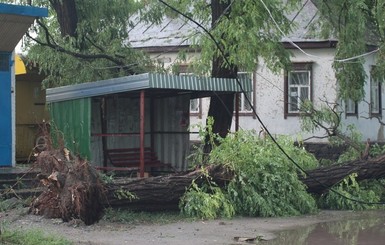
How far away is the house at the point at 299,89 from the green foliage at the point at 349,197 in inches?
325

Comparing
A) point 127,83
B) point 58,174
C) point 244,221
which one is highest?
point 127,83

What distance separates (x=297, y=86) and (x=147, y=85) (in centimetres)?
1107

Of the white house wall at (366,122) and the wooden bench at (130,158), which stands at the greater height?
the white house wall at (366,122)

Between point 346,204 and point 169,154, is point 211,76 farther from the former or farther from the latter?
Answer: point 346,204

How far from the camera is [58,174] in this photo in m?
12.7

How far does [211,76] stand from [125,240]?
24.4ft

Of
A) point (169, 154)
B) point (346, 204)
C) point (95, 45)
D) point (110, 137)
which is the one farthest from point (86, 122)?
point (346, 204)

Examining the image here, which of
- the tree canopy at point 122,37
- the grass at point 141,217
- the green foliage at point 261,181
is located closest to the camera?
the grass at point 141,217

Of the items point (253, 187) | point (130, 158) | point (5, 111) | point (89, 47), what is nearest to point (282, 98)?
point (89, 47)

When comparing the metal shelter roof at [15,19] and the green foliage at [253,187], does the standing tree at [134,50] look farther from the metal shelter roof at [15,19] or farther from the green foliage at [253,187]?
the metal shelter roof at [15,19]

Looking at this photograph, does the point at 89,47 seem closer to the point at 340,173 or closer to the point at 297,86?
the point at 297,86

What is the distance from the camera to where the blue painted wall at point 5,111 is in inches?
647

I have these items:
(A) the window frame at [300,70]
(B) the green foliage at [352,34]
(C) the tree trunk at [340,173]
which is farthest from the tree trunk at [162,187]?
(A) the window frame at [300,70]

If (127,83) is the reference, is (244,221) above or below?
below
